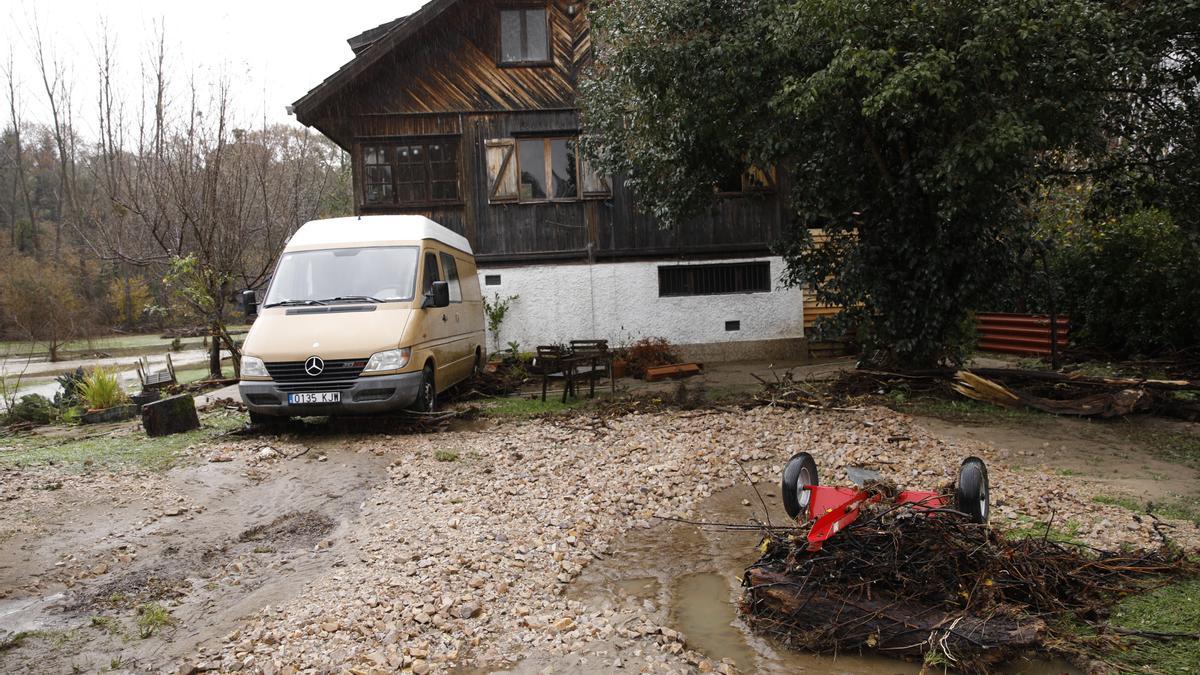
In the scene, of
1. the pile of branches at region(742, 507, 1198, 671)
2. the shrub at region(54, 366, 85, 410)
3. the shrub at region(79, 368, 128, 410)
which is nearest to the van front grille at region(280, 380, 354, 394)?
the shrub at region(79, 368, 128, 410)

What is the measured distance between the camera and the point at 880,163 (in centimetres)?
1015

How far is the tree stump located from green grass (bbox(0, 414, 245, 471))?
0.45 feet

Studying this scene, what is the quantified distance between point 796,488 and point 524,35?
561 inches

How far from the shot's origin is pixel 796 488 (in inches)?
185

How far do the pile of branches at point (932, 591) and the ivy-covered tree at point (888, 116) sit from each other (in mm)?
4681

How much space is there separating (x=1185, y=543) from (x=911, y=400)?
5437mm

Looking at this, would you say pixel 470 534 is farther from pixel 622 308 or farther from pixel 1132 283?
pixel 1132 283

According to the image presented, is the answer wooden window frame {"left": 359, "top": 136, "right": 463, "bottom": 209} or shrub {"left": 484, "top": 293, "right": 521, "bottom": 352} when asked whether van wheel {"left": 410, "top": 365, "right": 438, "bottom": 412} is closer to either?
shrub {"left": 484, "top": 293, "right": 521, "bottom": 352}

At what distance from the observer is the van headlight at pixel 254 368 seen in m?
9.05

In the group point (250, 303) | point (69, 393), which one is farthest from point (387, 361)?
point (69, 393)

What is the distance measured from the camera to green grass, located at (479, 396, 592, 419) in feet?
35.7

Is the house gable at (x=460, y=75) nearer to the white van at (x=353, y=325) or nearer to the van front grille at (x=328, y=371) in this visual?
the white van at (x=353, y=325)

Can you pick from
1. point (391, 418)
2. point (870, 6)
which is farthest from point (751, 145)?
point (391, 418)

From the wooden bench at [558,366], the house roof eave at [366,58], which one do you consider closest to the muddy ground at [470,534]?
the wooden bench at [558,366]
